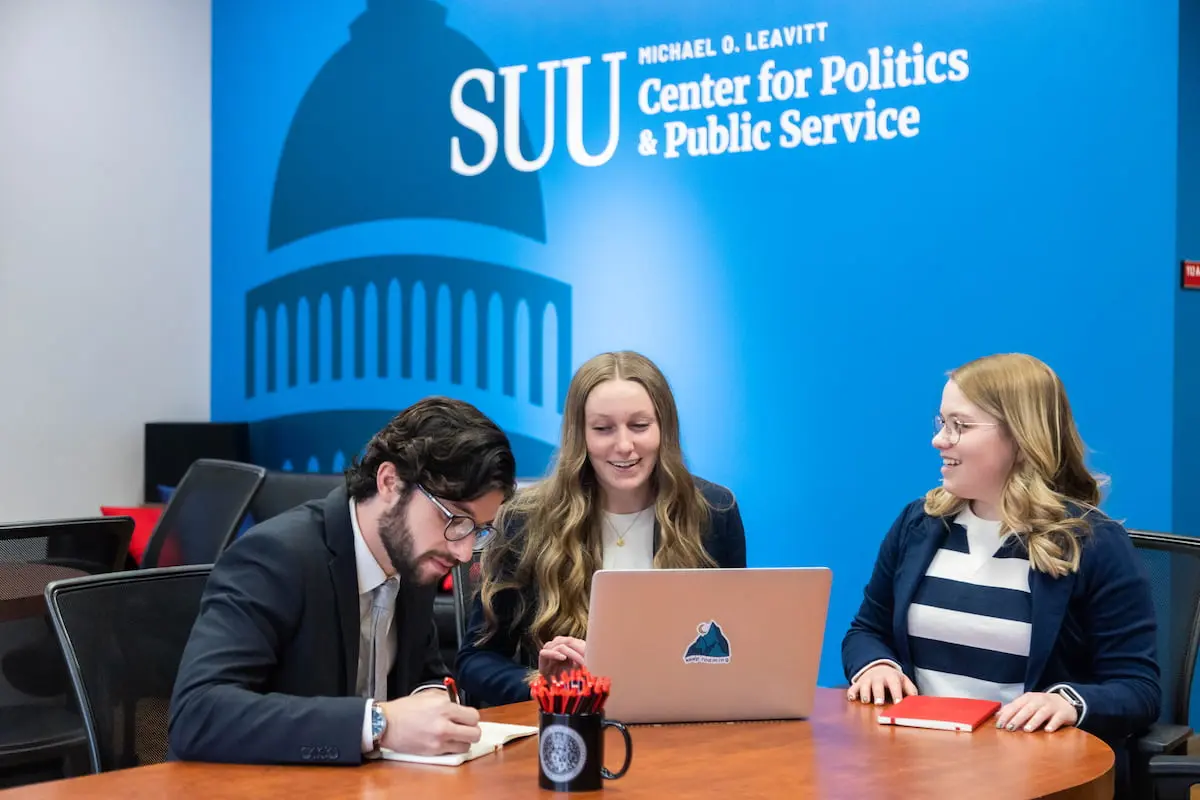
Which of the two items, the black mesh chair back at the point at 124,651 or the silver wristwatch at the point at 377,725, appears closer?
the silver wristwatch at the point at 377,725

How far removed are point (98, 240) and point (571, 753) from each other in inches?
220

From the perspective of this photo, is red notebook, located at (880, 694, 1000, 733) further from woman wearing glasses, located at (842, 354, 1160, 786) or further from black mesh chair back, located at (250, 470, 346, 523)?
black mesh chair back, located at (250, 470, 346, 523)

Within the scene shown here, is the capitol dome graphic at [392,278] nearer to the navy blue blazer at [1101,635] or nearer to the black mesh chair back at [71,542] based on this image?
the black mesh chair back at [71,542]

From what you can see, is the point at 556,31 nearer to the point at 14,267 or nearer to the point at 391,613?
the point at 14,267

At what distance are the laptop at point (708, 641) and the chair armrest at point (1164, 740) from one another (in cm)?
74

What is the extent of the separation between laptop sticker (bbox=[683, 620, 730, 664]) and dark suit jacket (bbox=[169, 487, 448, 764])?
20.0 inches

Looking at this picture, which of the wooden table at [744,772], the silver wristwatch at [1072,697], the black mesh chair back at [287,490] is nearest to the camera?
the wooden table at [744,772]

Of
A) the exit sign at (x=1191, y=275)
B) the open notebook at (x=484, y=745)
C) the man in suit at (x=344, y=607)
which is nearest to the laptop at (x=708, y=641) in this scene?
the open notebook at (x=484, y=745)

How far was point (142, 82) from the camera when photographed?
7.02m

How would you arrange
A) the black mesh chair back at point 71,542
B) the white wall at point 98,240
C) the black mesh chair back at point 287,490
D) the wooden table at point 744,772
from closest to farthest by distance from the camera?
1. the wooden table at point 744,772
2. the black mesh chair back at point 71,542
3. the black mesh chair back at point 287,490
4. the white wall at point 98,240

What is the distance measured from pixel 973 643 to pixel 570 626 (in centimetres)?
87

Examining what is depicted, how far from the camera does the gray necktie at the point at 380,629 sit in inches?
95.8

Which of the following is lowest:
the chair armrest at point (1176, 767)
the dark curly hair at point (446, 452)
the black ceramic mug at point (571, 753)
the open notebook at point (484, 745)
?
the chair armrest at point (1176, 767)

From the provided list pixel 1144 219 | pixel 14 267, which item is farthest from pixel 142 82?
pixel 1144 219
